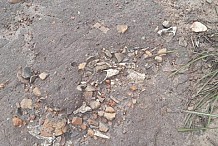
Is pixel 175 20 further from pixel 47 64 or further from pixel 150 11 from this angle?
pixel 47 64

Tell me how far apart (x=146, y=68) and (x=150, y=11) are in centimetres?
34

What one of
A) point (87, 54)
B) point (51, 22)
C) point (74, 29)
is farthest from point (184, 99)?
point (51, 22)

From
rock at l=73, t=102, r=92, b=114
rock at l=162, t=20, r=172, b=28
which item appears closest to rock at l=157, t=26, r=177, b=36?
rock at l=162, t=20, r=172, b=28

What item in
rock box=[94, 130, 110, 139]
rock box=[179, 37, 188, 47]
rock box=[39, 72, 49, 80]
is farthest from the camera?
rock box=[179, 37, 188, 47]

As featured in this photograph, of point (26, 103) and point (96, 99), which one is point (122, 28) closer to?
A: point (96, 99)

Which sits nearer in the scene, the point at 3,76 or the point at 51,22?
the point at 3,76

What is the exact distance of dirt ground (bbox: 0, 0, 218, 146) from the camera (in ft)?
5.55

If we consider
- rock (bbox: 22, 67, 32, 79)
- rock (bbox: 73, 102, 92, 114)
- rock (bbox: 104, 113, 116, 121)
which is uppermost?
rock (bbox: 22, 67, 32, 79)

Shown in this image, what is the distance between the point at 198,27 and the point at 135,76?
43 cm

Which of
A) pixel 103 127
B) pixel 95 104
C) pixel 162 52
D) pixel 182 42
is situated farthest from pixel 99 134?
pixel 182 42

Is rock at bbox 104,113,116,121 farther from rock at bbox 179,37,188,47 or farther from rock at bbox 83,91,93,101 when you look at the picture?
rock at bbox 179,37,188,47

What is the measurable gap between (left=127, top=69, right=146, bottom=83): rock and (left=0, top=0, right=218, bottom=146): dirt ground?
3 centimetres

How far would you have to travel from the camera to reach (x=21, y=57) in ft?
6.18

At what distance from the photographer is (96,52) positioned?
6.15 ft
